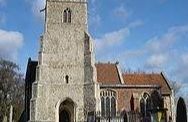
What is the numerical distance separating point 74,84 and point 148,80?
456 inches

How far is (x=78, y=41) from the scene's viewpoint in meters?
44.5

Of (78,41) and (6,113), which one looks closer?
(78,41)

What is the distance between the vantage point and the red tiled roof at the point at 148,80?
48812 millimetres

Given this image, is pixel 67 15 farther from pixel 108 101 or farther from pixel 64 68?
pixel 108 101

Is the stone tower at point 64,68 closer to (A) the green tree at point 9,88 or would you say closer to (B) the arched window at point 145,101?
(B) the arched window at point 145,101

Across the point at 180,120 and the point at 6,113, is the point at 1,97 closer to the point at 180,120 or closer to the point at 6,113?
the point at 6,113

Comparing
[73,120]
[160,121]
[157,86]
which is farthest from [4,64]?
[160,121]

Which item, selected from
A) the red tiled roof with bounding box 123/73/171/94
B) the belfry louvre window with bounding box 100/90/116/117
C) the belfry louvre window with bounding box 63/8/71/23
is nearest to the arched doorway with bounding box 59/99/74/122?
the belfry louvre window with bounding box 100/90/116/117

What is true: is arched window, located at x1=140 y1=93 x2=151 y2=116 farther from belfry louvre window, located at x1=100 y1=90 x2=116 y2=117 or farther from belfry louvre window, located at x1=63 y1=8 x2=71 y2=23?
belfry louvre window, located at x1=63 y1=8 x2=71 y2=23

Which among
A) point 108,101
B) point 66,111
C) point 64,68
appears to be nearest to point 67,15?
point 64,68

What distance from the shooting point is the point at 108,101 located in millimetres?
46906

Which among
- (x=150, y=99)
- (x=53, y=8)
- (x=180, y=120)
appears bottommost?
(x=180, y=120)

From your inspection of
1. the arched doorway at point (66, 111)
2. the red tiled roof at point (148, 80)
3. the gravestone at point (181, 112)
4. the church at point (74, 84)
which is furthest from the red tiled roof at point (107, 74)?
the gravestone at point (181, 112)

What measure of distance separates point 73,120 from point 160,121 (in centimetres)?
1990
